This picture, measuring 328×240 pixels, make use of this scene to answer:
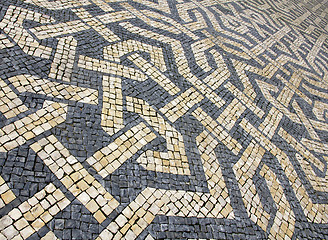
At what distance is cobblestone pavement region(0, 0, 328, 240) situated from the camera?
3256mm

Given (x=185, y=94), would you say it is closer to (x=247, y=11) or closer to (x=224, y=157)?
(x=224, y=157)

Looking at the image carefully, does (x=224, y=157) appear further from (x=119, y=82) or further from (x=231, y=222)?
(x=119, y=82)

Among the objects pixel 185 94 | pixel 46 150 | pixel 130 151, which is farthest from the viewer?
pixel 185 94

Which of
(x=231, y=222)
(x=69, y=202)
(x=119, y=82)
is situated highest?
(x=119, y=82)

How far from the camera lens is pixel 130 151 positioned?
3889 millimetres

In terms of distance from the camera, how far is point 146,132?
4.21 meters

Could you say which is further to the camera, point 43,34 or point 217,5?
point 217,5

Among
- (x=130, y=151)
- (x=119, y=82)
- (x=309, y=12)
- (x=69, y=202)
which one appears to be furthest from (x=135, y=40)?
(x=309, y=12)

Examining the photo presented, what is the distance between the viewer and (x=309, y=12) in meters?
12.0

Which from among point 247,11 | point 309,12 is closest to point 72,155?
point 247,11

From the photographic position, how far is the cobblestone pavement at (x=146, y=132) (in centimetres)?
326

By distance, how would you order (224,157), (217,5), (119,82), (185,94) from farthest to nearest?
(217,5) < (185,94) < (119,82) < (224,157)

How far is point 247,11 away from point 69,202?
917cm

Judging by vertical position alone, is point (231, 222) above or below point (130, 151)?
below
